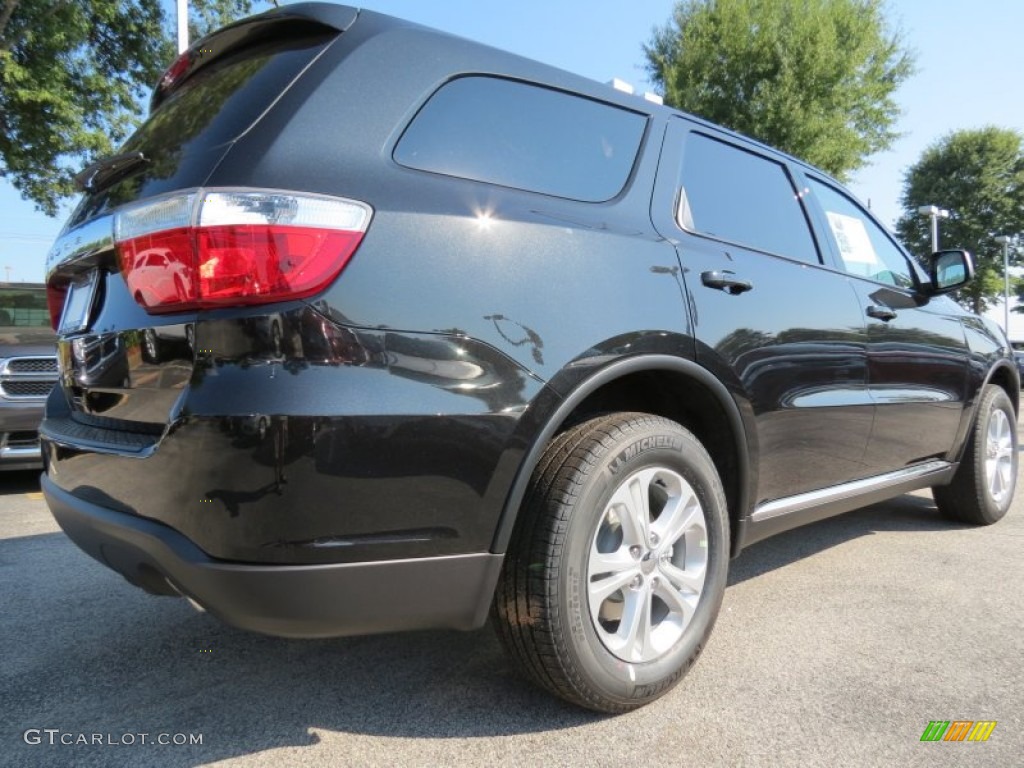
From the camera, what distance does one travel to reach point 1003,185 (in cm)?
3609

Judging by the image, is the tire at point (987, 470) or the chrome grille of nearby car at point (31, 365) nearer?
the tire at point (987, 470)

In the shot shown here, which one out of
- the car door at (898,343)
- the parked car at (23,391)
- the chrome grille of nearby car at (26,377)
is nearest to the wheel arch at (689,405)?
the car door at (898,343)

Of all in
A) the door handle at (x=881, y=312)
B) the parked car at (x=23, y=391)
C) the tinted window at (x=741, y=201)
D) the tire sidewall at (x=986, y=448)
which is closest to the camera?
the tinted window at (x=741, y=201)

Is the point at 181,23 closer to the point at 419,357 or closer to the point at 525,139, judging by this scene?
the point at 525,139

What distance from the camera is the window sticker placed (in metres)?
3.18

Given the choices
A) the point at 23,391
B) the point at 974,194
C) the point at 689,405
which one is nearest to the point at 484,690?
the point at 689,405

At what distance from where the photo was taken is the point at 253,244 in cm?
151

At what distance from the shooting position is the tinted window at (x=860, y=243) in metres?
3.19

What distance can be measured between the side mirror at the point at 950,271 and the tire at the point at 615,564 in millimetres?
2219

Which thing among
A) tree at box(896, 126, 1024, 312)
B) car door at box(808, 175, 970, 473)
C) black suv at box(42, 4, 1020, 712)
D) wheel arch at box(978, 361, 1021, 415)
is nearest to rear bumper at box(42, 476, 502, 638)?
black suv at box(42, 4, 1020, 712)

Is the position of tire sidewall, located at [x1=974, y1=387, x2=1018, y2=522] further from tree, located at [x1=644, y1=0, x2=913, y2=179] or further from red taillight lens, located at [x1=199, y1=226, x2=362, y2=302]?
tree, located at [x1=644, y1=0, x2=913, y2=179]

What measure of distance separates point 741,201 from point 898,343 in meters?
1.09

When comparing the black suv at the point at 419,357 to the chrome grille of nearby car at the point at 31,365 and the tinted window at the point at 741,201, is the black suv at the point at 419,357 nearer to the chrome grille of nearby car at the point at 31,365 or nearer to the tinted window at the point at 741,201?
the tinted window at the point at 741,201

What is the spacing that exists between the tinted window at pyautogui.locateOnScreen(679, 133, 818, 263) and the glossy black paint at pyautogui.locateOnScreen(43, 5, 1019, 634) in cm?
17
